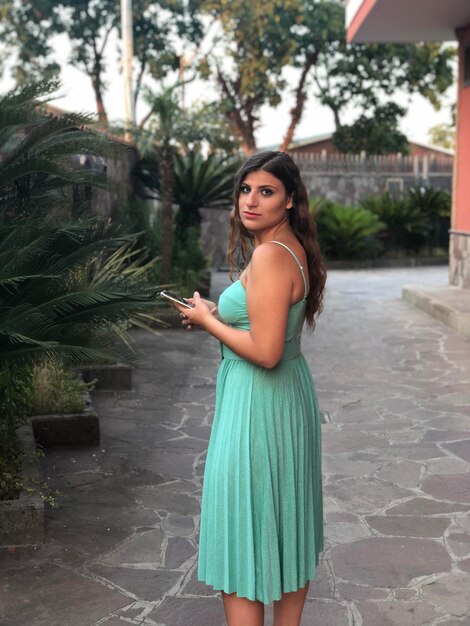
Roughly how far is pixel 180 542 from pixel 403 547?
1.03m

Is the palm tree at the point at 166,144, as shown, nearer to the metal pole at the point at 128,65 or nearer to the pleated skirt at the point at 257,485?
the metal pole at the point at 128,65

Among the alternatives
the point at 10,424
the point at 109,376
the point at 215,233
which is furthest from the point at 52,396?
the point at 215,233

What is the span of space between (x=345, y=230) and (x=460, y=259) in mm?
6411

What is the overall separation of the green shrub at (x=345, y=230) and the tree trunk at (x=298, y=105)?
11197 millimetres

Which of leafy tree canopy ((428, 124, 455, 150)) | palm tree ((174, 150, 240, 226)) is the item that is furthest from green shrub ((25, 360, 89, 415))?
leafy tree canopy ((428, 124, 455, 150))

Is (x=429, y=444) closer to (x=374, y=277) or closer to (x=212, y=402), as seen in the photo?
(x=212, y=402)

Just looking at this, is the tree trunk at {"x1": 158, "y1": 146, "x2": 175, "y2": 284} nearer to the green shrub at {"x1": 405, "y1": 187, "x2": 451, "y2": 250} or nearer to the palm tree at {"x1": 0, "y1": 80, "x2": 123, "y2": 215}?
the palm tree at {"x1": 0, "y1": 80, "x2": 123, "y2": 215}

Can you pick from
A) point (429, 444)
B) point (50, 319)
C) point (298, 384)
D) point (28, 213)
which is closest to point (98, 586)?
point (50, 319)

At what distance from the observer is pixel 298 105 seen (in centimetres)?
3050

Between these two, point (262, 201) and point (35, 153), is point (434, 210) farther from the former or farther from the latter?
point (262, 201)

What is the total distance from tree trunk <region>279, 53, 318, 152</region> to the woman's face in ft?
92.7

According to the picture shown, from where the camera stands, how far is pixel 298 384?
2.73m

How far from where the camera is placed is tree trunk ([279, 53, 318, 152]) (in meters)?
30.2

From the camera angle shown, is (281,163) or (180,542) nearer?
(281,163)
